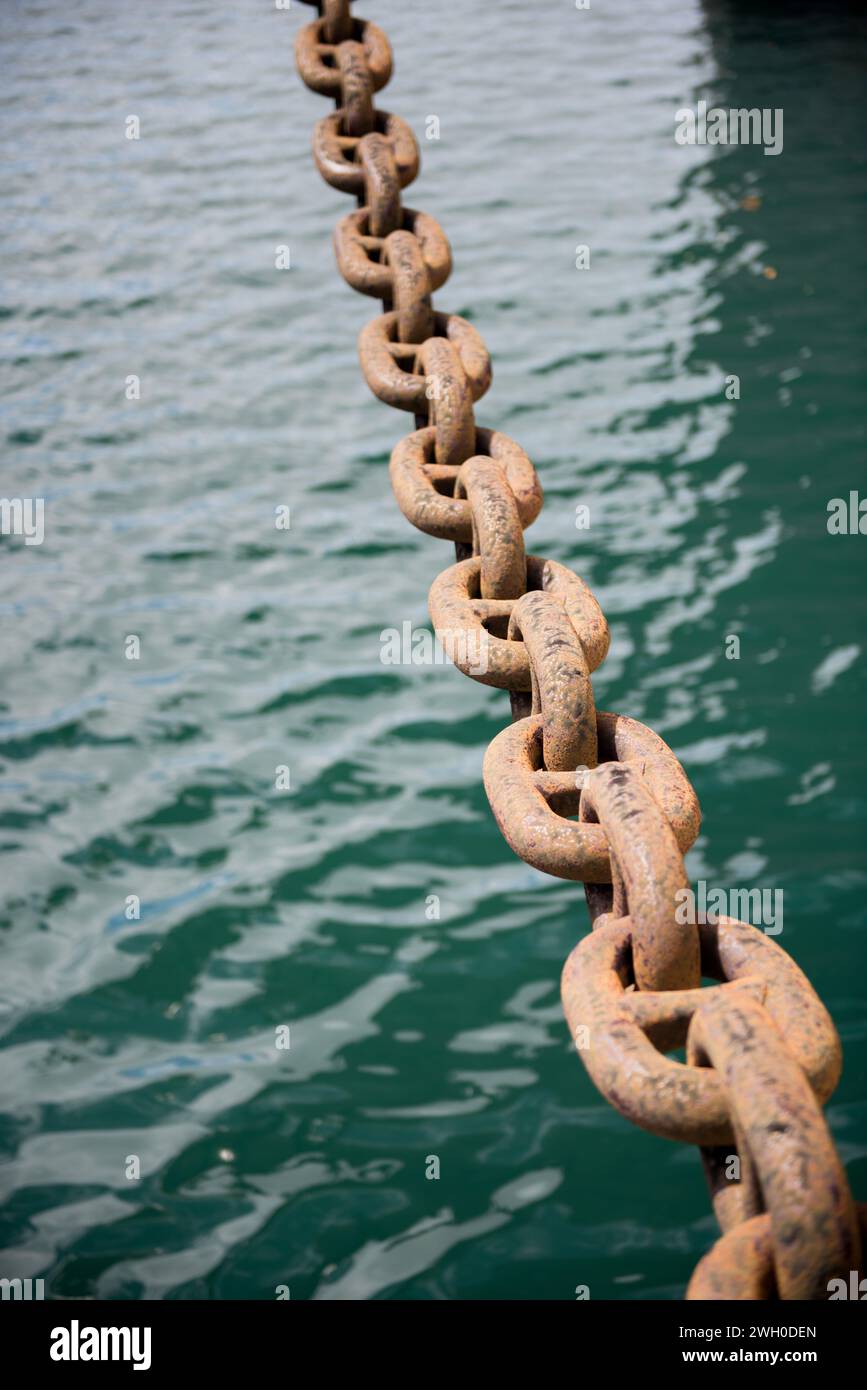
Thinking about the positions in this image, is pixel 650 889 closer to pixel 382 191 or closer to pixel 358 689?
pixel 382 191

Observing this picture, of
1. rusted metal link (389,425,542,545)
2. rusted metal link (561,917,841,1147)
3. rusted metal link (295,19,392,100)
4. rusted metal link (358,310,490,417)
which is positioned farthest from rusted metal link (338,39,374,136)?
rusted metal link (561,917,841,1147)

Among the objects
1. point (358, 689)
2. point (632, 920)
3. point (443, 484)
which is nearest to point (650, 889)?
point (632, 920)

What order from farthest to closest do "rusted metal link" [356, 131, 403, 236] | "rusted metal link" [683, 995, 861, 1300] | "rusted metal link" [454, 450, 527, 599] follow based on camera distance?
"rusted metal link" [356, 131, 403, 236]
"rusted metal link" [454, 450, 527, 599]
"rusted metal link" [683, 995, 861, 1300]

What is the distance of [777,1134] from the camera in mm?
871

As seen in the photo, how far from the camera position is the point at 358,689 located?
4.40 m

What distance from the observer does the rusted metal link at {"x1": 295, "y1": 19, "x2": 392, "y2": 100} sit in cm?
271

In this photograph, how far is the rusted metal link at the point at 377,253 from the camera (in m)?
2.25

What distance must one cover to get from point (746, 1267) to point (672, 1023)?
199 mm

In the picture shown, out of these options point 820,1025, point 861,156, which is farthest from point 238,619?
point 861,156

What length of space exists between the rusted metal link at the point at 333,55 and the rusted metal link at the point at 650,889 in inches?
82.5

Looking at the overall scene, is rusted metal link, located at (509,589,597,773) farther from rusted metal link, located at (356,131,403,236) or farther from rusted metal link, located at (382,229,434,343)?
rusted metal link, located at (356,131,403,236)

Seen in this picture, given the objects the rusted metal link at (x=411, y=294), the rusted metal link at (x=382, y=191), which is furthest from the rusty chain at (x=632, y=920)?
the rusted metal link at (x=382, y=191)

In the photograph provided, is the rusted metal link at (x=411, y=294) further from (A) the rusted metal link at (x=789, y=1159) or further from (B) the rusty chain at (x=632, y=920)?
(A) the rusted metal link at (x=789, y=1159)

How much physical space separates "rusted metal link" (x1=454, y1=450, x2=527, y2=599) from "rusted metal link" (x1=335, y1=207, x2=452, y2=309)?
2.29 feet
